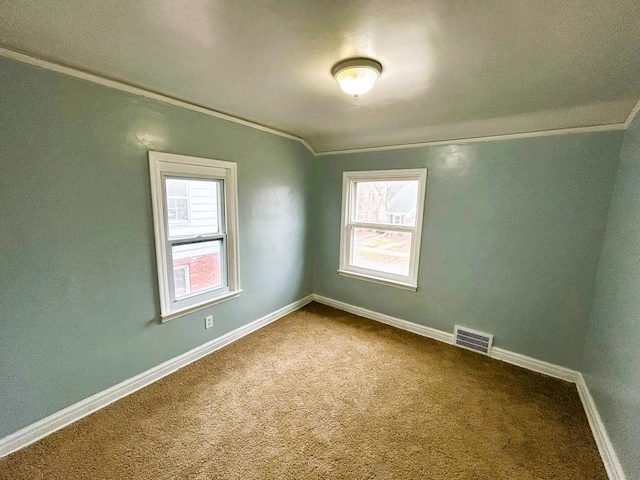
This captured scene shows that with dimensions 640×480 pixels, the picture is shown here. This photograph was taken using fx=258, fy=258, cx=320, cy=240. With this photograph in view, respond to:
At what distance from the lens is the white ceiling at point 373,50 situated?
42.4 inches

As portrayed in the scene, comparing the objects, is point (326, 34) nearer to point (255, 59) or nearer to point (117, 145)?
point (255, 59)

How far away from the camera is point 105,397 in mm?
1914

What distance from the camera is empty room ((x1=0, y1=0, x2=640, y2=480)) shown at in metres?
1.32

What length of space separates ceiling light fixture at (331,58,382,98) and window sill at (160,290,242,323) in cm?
219

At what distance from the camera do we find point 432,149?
9.09 ft

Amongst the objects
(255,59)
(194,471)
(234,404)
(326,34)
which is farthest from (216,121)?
(194,471)

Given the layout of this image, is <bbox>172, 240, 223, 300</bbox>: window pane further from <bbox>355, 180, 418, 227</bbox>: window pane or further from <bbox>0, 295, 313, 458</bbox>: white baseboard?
<bbox>355, 180, 418, 227</bbox>: window pane

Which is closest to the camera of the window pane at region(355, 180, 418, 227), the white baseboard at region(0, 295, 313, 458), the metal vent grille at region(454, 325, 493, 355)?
the white baseboard at region(0, 295, 313, 458)

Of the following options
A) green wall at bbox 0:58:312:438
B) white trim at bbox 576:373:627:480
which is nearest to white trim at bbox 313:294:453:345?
white trim at bbox 576:373:627:480

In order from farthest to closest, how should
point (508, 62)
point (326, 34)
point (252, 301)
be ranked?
1. point (252, 301)
2. point (508, 62)
3. point (326, 34)

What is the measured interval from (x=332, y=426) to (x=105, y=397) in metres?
1.69

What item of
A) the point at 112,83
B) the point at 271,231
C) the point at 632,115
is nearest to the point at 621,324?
the point at 632,115

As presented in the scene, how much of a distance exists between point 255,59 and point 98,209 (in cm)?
146

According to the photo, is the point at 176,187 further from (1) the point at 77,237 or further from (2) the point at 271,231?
(2) the point at 271,231
